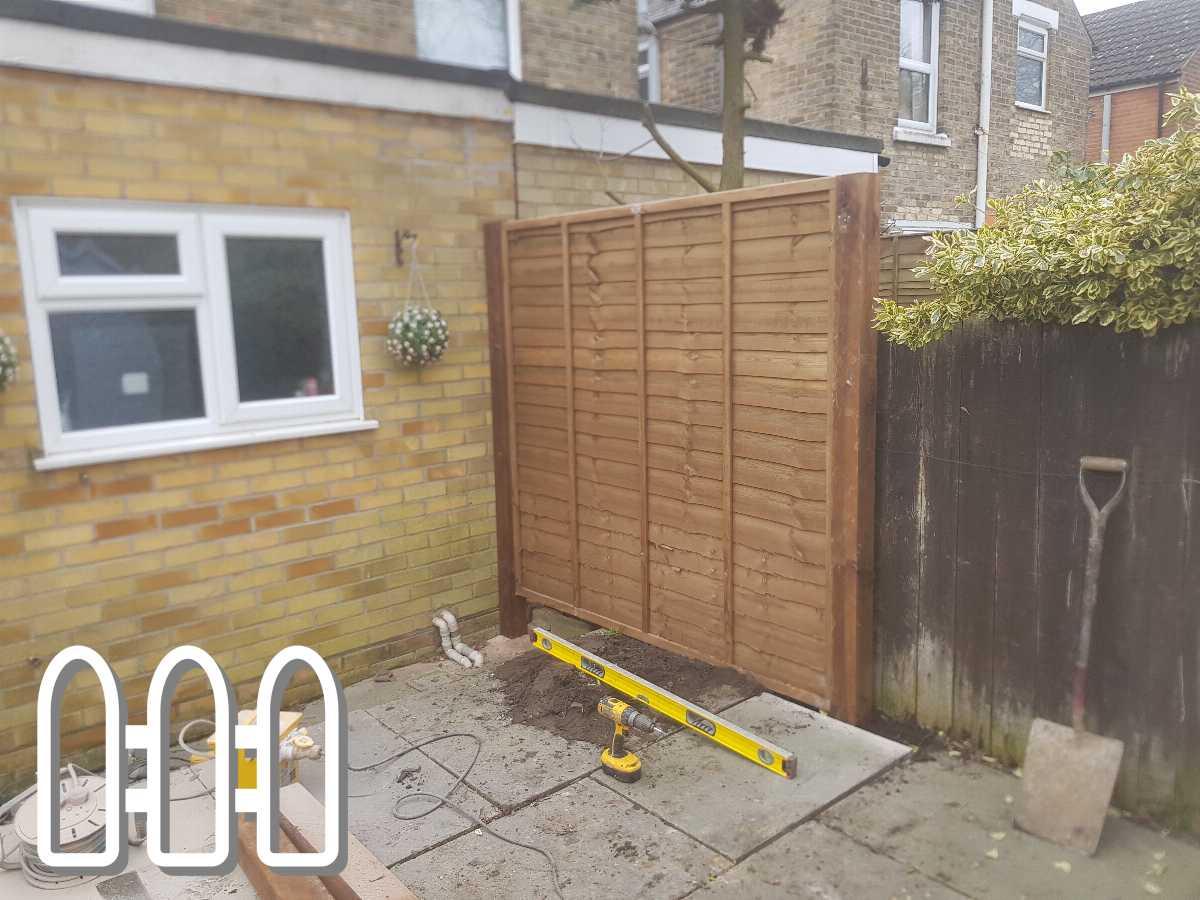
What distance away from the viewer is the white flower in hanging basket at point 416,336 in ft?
16.9

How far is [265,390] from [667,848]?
123 inches

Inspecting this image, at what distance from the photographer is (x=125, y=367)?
4.41 m

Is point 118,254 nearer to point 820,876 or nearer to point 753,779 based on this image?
point 753,779

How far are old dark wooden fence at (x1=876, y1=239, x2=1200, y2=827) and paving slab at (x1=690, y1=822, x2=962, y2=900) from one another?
1.00m

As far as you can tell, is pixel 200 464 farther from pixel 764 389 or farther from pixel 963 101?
pixel 963 101

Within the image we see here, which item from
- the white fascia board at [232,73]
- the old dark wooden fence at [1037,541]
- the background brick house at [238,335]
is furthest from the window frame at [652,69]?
the old dark wooden fence at [1037,541]

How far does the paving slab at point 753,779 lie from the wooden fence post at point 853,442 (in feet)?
0.65

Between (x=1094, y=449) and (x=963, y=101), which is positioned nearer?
(x=1094, y=449)

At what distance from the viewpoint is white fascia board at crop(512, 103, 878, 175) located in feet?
18.9

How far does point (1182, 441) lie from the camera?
3.34 metres

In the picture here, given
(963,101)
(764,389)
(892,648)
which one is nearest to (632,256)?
(764,389)

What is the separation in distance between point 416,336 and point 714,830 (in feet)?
10.1

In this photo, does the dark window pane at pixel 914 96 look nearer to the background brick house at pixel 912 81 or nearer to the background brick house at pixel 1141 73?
the background brick house at pixel 912 81

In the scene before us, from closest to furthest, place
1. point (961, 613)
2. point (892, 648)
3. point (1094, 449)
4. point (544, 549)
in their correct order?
point (1094, 449), point (961, 613), point (892, 648), point (544, 549)
